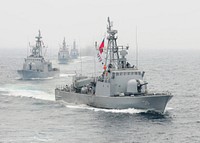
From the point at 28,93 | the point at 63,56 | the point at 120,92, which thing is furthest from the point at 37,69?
the point at 63,56

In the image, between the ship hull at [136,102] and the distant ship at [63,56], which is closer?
the ship hull at [136,102]

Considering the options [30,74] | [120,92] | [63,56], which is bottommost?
[120,92]

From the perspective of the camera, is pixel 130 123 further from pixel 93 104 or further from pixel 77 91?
pixel 77 91

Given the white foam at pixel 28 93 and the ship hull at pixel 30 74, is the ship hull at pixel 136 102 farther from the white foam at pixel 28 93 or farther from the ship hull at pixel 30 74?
the ship hull at pixel 30 74

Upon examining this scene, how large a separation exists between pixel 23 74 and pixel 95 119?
197 feet

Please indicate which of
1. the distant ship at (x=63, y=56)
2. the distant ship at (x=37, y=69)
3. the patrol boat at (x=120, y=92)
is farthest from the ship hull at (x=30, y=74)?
the distant ship at (x=63, y=56)

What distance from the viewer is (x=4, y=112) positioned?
49312 millimetres

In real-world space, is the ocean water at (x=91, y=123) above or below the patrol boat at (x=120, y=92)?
below

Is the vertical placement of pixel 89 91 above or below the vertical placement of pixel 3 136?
above

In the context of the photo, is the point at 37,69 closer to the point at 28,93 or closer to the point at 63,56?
the point at 28,93

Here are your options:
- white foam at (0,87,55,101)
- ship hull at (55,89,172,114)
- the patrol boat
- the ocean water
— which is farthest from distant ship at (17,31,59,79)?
ship hull at (55,89,172,114)

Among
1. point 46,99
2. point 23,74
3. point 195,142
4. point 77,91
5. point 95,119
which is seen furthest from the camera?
point 23,74

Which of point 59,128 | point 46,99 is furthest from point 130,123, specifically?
point 46,99

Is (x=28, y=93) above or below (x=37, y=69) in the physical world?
below
